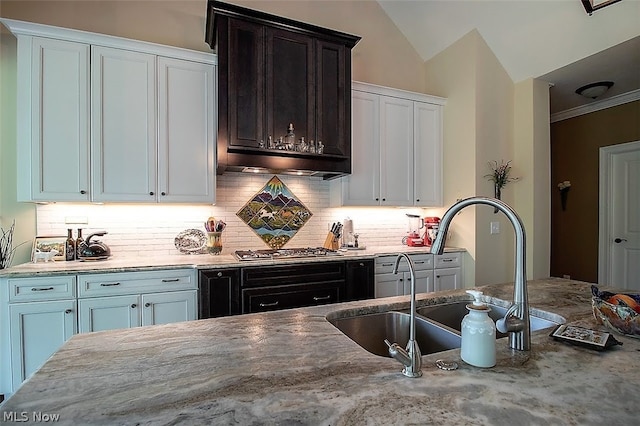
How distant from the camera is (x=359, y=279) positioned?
3.04m

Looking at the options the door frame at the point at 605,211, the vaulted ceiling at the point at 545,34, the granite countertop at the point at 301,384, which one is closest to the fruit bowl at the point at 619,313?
the granite countertop at the point at 301,384

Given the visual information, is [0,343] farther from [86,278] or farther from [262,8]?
[262,8]

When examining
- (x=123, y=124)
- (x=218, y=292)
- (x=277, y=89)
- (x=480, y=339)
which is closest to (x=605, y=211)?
(x=277, y=89)

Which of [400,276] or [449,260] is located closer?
[400,276]

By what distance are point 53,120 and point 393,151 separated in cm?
304

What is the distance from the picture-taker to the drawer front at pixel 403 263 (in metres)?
3.17

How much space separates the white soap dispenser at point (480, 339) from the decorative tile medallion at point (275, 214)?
2.68m

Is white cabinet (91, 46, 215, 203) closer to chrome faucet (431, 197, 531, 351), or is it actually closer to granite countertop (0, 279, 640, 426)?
granite countertop (0, 279, 640, 426)

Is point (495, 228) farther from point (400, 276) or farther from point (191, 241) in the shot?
point (191, 241)

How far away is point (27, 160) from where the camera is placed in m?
2.39

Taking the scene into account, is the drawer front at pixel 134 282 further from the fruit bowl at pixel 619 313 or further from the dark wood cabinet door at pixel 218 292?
the fruit bowl at pixel 619 313

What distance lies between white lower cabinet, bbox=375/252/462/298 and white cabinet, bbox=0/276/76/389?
2.45m

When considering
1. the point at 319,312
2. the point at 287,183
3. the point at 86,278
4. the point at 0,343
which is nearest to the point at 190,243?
the point at 86,278

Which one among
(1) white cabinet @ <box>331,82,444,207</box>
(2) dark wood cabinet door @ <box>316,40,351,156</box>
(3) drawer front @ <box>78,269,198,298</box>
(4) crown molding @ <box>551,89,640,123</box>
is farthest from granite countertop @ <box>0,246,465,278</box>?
(4) crown molding @ <box>551,89,640,123</box>
